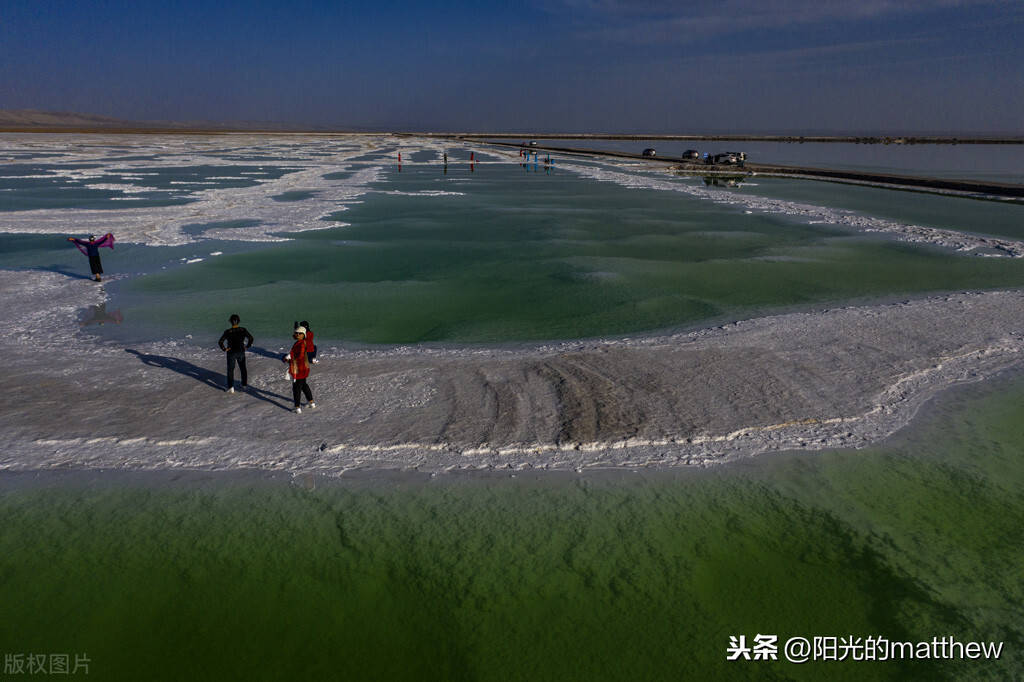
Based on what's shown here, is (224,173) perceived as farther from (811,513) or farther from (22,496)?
(811,513)

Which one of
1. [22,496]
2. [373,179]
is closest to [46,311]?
[22,496]

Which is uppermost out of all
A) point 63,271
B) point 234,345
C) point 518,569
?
point 234,345

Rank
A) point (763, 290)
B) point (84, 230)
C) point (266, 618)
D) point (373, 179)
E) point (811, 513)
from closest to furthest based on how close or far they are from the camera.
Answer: point (266, 618), point (811, 513), point (763, 290), point (84, 230), point (373, 179)

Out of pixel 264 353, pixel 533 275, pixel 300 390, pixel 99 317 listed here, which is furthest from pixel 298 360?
pixel 533 275

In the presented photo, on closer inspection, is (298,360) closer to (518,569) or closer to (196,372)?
(196,372)

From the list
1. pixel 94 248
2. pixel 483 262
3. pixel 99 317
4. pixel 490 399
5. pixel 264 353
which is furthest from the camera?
pixel 483 262

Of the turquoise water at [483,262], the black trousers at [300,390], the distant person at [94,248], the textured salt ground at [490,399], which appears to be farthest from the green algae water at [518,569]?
the distant person at [94,248]
